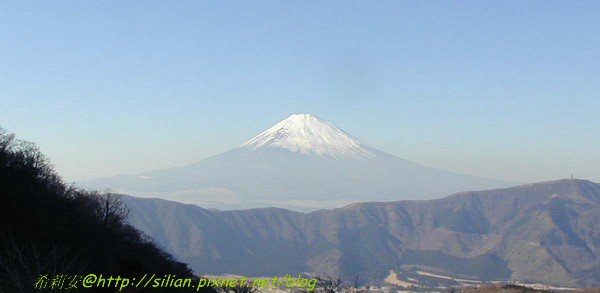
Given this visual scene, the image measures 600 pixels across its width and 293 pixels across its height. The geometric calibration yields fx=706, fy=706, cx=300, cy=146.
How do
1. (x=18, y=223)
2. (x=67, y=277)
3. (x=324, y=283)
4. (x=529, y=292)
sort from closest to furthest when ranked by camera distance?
(x=67, y=277)
(x=324, y=283)
(x=18, y=223)
(x=529, y=292)

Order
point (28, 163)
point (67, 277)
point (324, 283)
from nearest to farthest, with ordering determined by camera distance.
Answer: point (67, 277) < point (324, 283) < point (28, 163)

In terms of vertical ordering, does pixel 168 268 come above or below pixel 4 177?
below

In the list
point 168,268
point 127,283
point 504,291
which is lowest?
point 504,291

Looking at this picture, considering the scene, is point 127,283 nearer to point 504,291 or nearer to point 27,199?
point 27,199

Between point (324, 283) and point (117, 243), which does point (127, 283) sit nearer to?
point (324, 283)

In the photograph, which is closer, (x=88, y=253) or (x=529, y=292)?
(x=88, y=253)

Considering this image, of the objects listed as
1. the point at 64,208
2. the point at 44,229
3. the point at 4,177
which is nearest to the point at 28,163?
the point at 64,208

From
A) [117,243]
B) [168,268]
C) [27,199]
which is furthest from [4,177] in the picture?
[168,268]

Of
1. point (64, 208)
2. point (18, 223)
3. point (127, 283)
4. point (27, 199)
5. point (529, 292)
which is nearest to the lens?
point (127, 283)

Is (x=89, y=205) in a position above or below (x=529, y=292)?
above
